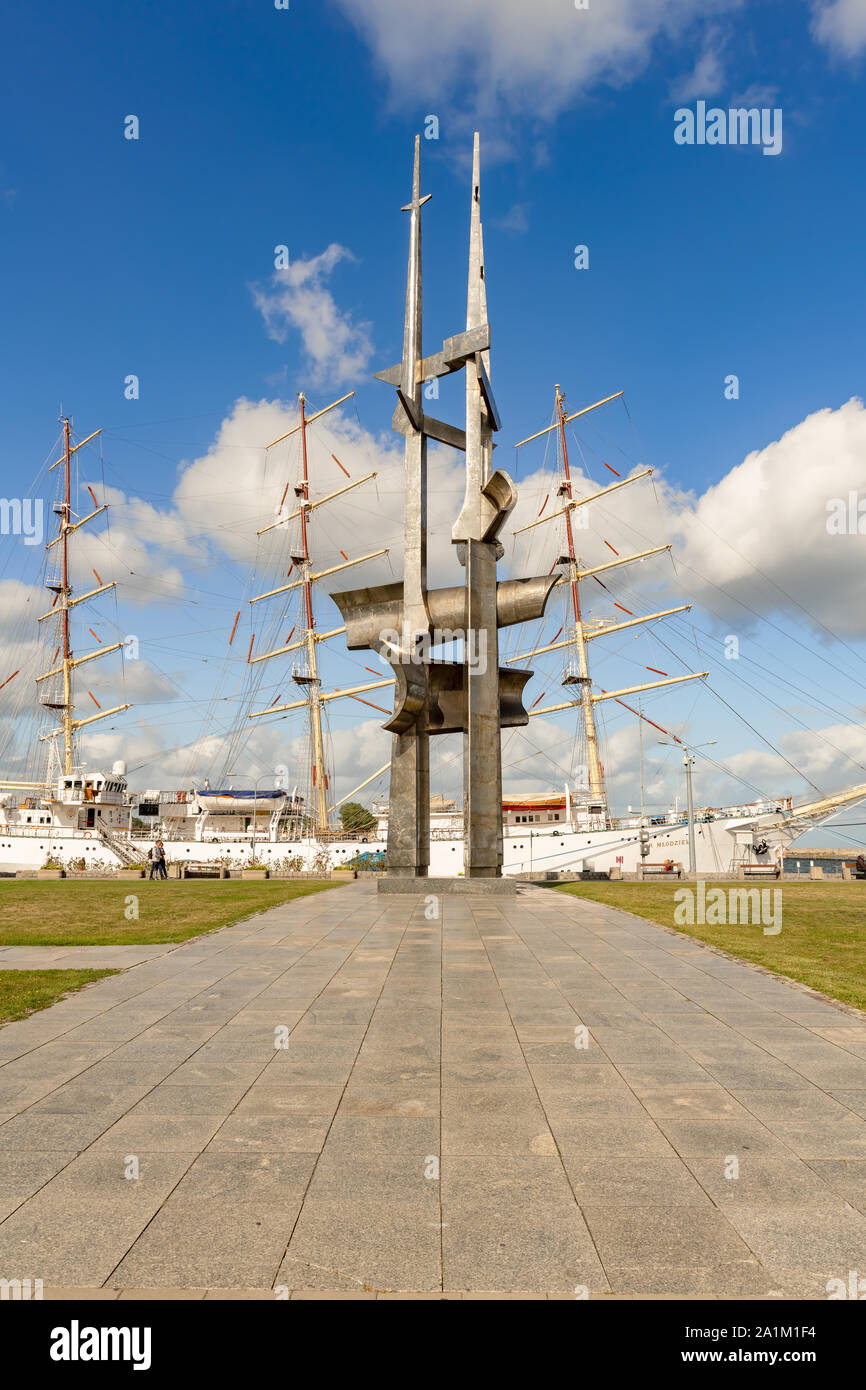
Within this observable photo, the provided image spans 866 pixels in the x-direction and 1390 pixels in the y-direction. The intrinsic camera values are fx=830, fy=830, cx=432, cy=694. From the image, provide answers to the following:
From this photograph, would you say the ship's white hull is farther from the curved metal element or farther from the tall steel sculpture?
the curved metal element

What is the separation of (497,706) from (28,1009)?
616 inches

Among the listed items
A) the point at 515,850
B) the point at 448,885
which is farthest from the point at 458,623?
the point at 515,850

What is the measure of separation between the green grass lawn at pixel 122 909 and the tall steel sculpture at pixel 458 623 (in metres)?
4.47

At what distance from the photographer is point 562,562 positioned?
58938 mm

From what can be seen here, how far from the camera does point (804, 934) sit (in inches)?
558

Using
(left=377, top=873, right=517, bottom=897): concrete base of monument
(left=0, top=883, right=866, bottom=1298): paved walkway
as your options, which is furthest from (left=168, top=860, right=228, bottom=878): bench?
(left=0, top=883, right=866, bottom=1298): paved walkway

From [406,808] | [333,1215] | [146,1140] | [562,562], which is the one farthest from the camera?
[562,562]

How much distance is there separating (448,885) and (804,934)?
31.7 ft

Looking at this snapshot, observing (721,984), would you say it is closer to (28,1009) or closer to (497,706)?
(28,1009)

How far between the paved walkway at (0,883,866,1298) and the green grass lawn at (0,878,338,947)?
4.38m

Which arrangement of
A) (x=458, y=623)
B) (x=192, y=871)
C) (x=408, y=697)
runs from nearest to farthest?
(x=408, y=697), (x=458, y=623), (x=192, y=871)

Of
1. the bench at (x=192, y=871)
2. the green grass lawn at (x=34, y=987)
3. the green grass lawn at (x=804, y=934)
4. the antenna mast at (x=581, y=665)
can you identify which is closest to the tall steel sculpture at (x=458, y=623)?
the green grass lawn at (x=804, y=934)

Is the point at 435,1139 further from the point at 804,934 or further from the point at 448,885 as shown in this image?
the point at 448,885

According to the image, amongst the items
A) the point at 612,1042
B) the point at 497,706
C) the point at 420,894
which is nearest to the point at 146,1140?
the point at 612,1042
